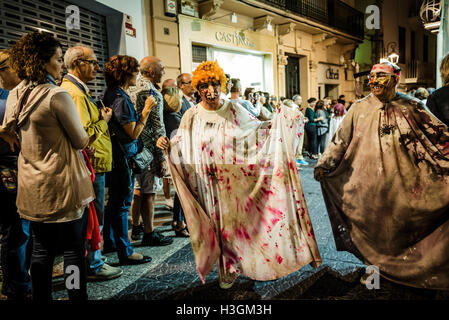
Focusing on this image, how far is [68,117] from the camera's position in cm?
183

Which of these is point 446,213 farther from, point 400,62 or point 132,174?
point 400,62

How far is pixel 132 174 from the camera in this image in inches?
130

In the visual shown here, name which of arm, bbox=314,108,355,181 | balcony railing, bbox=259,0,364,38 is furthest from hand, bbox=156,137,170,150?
balcony railing, bbox=259,0,364,38

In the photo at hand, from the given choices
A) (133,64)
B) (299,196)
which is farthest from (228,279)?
(133,64)

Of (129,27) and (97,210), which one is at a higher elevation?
(129,27)

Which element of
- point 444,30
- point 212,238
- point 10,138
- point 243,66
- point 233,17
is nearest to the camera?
point 10,138

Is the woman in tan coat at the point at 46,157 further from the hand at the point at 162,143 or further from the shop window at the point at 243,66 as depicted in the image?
the shop window at the point at 243,66

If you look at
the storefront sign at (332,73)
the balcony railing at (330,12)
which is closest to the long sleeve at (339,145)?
the balcony railing at (330,12)

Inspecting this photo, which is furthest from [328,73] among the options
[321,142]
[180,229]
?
[180,229]

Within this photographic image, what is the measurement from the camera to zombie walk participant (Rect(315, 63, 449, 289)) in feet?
7.64

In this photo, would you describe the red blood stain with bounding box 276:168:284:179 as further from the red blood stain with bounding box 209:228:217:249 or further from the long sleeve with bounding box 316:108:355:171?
the red blood stain with bounding box 209:228:217:249

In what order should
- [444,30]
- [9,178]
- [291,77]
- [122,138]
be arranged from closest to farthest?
[9,178] → [122,138] → [444,30] → [291,77]

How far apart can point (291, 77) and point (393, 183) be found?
13.3 meters

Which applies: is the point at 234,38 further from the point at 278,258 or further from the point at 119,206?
the point at 278,258
